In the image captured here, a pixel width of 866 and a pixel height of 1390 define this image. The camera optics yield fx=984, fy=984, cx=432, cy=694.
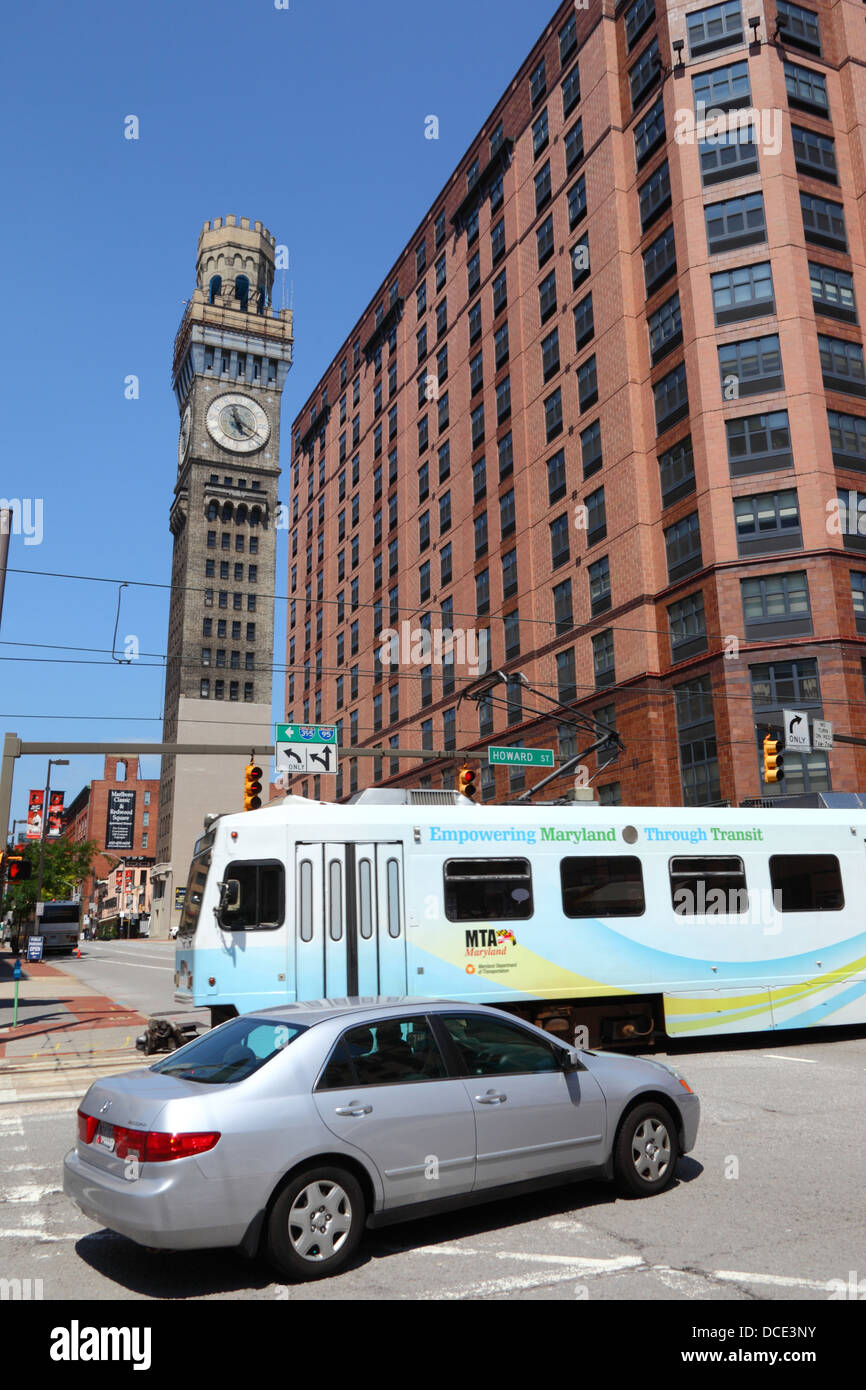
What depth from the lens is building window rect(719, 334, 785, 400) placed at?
3534 cm

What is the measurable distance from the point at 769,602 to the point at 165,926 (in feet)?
281

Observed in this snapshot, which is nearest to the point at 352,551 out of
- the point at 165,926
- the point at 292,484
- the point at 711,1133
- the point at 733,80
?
the point at 292,484

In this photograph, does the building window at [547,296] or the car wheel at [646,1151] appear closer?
the car wheel at [646,1151]

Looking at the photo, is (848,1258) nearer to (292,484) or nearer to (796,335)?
(796,335)

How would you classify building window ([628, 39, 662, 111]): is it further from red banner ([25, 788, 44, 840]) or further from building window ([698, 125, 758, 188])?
red banner ([25, 788, 44, 840])

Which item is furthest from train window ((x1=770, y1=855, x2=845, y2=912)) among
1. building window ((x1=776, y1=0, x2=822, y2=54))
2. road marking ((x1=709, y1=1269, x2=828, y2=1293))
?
building window ((x1=776, y1=0, x2=822, y2=54))

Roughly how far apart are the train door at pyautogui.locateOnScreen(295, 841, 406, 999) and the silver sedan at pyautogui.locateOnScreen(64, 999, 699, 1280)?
6104 mm

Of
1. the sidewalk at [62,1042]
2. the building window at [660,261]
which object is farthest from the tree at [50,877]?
the building window at [660,261]

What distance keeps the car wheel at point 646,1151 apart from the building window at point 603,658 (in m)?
32.3

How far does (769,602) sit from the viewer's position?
3366 cm

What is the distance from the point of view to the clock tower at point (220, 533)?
104500 millimetres

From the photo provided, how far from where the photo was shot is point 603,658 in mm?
39812

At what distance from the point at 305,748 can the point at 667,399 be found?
76.9 ft

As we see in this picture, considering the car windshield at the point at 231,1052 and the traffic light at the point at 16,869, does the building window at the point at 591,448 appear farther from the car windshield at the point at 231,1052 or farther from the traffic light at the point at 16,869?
the car windshield at the point at 231,1052
